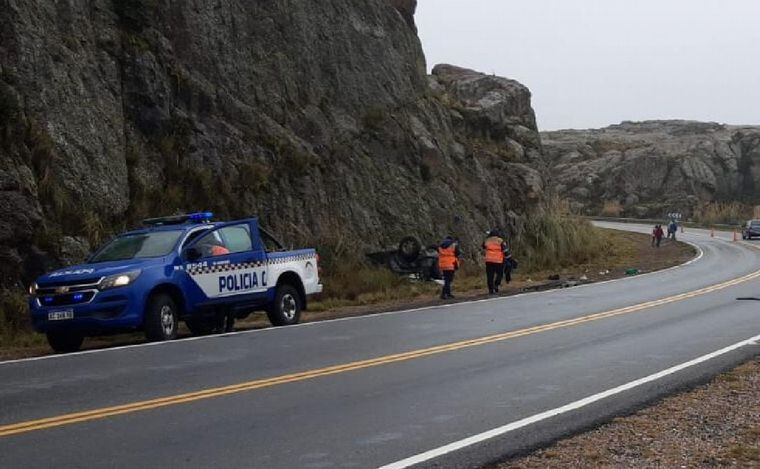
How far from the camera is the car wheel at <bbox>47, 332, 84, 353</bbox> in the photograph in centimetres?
1420

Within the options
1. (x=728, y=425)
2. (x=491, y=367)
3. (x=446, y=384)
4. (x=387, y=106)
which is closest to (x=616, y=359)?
(x=491, y=367)

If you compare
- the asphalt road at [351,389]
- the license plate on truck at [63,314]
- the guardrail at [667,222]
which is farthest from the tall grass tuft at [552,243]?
the guardrail at [667,222]

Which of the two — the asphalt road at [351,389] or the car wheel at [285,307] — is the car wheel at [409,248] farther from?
the car wheel at [285,307]

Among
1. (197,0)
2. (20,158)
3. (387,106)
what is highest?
(197,0)

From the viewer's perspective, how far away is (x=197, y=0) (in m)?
28.1

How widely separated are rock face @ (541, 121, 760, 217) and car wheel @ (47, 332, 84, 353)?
81.6 meters

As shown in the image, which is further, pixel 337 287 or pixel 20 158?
pixel 337 287

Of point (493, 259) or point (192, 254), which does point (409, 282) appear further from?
point (192, 254)

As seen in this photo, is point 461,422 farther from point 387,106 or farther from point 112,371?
point 387,106

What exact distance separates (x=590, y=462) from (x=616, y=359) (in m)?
5.72

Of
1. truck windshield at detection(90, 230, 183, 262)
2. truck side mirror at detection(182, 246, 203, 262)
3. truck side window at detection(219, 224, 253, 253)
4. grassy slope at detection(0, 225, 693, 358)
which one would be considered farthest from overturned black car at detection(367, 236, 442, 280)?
truck side mirror at detection(182, 246, 203, 262)

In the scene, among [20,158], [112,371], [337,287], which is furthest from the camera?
[337,287]

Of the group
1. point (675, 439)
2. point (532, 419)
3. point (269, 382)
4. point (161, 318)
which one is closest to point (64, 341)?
point (161, 318)

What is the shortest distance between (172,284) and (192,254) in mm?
653
